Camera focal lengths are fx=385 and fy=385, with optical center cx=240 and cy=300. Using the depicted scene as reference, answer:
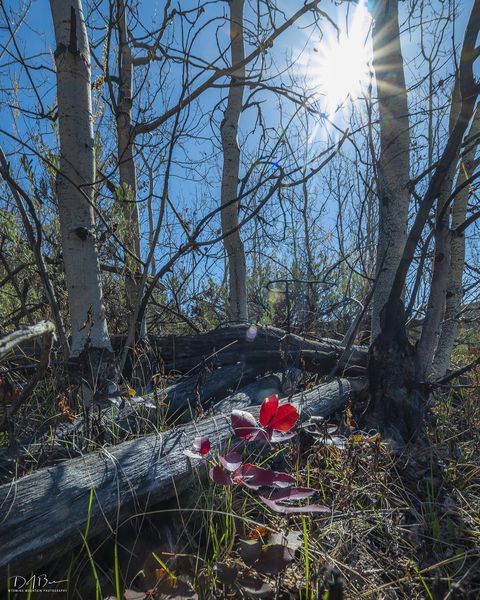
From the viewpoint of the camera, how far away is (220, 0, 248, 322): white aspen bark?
3.55 metres

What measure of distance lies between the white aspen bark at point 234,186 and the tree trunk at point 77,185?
1.71m

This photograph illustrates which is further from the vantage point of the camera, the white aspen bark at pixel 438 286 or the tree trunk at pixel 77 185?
the white aspen bark at pixel 438 286

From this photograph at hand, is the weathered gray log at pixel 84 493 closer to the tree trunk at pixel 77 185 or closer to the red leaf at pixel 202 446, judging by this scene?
the red leaf at pixel 202 446

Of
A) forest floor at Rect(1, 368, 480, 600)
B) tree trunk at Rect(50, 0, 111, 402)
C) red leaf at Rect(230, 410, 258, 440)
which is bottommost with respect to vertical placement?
forest floor at Rect(1, 368, 480, 600)

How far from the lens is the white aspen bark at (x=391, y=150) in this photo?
242 centimetres

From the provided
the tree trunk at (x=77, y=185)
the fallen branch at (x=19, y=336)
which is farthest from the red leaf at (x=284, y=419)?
the tree trunk at (x=77, y=185)

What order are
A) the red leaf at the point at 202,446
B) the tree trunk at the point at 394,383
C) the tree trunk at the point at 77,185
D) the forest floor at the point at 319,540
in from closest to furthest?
the forest floor at the point at 319,540
the red leaf at the point at 202,446
the tree trunk at the point at 77,185
the tree trunk at the point at 394,383

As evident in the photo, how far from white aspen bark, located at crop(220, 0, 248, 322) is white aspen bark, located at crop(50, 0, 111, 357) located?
5.61ft

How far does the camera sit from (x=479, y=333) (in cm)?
550

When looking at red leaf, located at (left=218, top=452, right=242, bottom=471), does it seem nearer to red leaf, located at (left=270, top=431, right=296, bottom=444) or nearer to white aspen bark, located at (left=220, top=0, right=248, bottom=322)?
red leaf, located at (left=270, top=431, right=296, bottom=444)

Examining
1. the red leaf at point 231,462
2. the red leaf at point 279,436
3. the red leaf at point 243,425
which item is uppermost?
the red leaf at point 243,425

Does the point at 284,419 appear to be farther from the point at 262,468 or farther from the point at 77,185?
the point at 77,185

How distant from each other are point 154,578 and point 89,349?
111cm

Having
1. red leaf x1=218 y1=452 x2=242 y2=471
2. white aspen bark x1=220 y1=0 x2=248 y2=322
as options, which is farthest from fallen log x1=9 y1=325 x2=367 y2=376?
red leaf x1=218 y1=452 x2=242 y2=471
